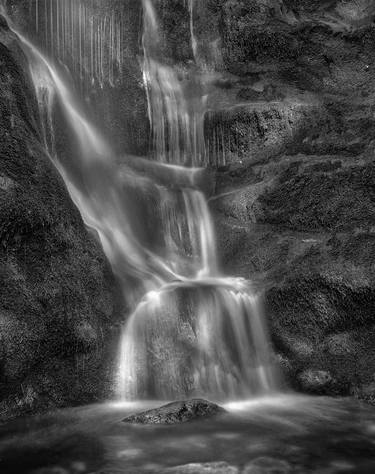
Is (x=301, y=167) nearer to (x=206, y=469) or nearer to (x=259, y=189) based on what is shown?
(x=259, y=189)

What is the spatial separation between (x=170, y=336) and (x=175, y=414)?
6.51 feet

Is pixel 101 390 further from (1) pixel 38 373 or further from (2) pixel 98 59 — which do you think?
(2) pixel 98 59

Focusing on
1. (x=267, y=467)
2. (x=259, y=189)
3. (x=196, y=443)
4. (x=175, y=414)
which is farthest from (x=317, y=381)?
(x=259, y=189)

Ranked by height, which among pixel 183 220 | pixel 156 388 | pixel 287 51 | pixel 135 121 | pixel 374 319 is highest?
pixel 287 51

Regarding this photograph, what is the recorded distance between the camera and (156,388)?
7.54 m

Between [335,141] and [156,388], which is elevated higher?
[335,141]

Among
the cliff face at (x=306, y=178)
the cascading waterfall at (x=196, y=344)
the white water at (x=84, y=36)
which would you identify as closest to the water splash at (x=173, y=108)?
the cliff face at (x=306, y=178)

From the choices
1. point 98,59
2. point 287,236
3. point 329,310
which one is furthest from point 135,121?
point 329,310

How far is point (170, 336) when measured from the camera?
798 cm

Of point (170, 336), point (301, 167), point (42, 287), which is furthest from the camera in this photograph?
point (301, 167)

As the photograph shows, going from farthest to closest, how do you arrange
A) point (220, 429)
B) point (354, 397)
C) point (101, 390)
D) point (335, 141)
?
1. point (335, 141)
2. point (354, 397)
3. point (101, 390)
4. point (220, 429)

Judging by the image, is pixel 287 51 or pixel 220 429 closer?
Result: pixel 220 429

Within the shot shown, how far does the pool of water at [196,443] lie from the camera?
487 centimetres

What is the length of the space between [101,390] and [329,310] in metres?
3.89
